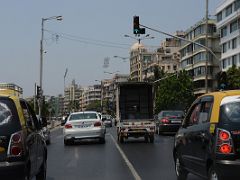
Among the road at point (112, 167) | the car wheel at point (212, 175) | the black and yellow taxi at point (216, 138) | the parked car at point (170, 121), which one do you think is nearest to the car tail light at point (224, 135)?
the black and yellow taxi at point (216, 138)

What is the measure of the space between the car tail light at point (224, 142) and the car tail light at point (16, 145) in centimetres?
290

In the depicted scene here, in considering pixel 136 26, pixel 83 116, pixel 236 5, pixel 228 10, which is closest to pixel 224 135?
pixel 83 116

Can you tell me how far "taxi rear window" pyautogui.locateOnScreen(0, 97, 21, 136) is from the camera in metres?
7.73

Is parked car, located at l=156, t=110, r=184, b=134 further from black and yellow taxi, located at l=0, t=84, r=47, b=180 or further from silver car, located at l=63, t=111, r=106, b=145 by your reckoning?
black and yellow taxi, located at l=0, t=84, r=47, b=180

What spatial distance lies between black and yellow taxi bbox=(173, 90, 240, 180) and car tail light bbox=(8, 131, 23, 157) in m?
2.86

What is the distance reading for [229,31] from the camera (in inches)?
3063

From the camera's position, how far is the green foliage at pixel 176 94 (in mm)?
86625

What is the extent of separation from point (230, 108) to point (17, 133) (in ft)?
10.6

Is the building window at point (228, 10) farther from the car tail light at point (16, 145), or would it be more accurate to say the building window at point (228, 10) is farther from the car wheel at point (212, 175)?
the car tail light at point (16, 145)

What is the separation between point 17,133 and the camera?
7.76 m

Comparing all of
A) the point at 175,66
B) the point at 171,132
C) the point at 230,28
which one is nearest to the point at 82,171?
the point at 171,132

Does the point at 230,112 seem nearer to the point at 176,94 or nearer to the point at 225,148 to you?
the point at 225,148

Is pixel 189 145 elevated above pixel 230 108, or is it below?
below

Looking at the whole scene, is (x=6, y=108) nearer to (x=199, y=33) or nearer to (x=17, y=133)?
(x=17, y=133)
